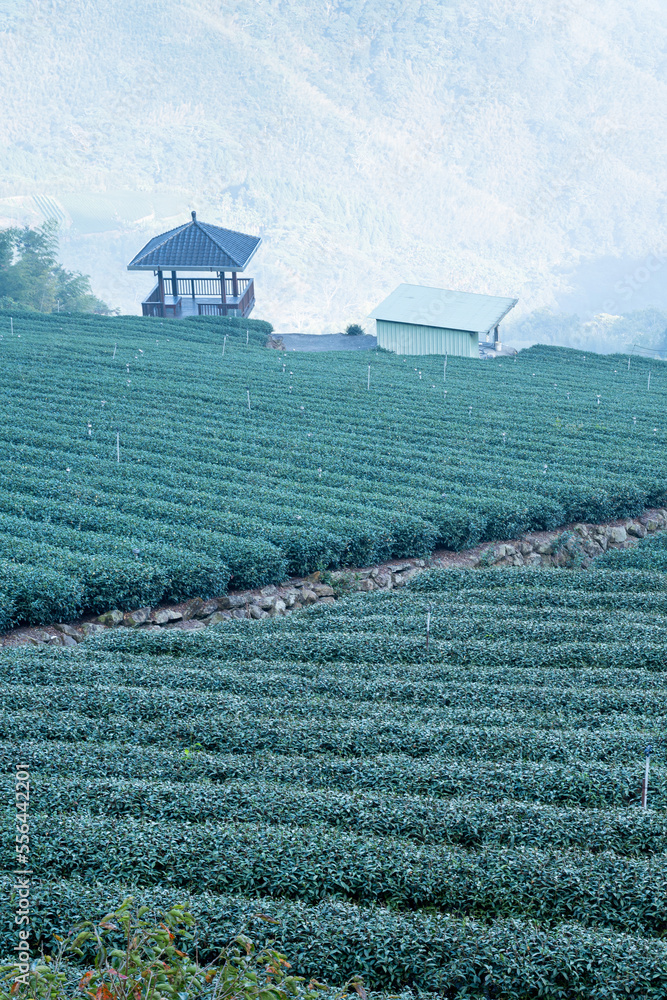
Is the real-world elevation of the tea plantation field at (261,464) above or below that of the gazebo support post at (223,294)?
below

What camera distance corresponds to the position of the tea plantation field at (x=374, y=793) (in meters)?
6.35

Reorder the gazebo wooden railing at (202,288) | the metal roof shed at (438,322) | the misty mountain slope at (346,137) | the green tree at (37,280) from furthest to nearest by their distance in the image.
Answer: the misty mountain slope at (346,137)
the green tree at (37,280)
the gazebo wooden railing at (202,288)
the metal roof shed at (438,322)

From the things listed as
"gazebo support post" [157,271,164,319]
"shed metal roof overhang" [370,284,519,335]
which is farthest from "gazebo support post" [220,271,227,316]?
"shed metal roof overhang" [370,284,519,335]

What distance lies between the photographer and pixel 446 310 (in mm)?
45750

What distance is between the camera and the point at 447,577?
1617 centimetres

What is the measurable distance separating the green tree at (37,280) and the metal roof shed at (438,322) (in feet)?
100

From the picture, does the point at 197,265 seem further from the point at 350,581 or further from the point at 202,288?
the point at 350,581

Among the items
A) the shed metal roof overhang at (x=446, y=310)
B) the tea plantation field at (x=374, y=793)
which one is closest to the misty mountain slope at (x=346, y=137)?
the shed metal roof overhang at (x=446, y=310)

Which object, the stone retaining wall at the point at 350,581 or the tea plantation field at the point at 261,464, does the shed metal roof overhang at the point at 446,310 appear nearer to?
the tea plantation field at the point at 261,464

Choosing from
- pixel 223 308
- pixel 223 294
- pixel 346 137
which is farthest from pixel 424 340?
pixel 346 137

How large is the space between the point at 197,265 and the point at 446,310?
1212cm

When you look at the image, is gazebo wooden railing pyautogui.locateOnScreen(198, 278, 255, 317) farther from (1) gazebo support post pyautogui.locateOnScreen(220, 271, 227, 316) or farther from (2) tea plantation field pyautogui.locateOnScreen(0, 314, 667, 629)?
(2) tea plantation field pyautogui.locateOnScreen(0, 314, 667, 629)

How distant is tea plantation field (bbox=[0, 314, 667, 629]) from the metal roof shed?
26.6ft

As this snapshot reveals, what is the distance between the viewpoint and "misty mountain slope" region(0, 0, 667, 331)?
149750 millimetres
